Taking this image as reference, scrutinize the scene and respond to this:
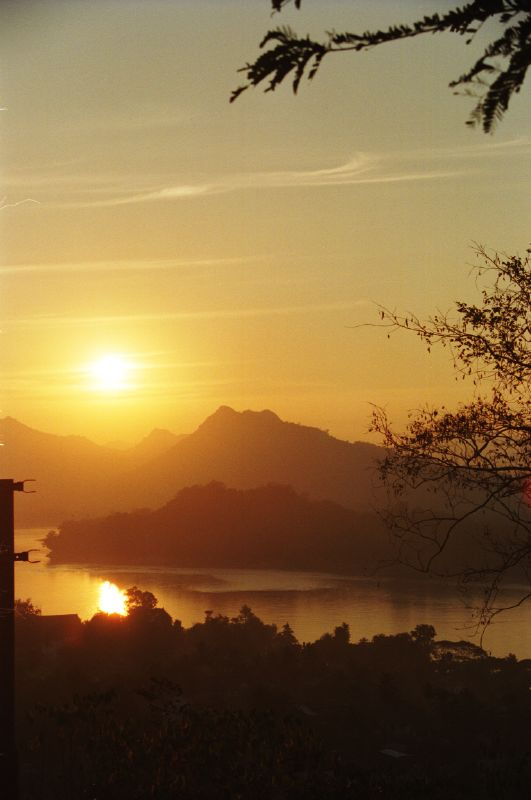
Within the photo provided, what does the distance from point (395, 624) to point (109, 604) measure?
24.4 meters

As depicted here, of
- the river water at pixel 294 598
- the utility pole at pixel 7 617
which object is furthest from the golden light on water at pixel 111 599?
the utility pole at pixel 7 617

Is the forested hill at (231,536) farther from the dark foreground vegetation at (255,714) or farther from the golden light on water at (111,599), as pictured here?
the dark foreground vegetation at (255,714)

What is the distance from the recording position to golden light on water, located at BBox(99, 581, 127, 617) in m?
81.9

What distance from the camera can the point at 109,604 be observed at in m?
93.2

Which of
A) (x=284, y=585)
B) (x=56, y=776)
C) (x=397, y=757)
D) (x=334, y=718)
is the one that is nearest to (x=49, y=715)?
(x=56, y=776)

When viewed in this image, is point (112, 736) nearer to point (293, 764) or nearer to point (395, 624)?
point (293, 764)

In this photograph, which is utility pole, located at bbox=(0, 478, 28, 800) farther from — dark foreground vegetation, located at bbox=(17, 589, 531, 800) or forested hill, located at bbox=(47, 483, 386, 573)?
forested hill, located at bbox=(47, 483, 386, 573)

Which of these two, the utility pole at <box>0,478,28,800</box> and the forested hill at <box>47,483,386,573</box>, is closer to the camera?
the utility pole at <box>0,478,28,800</box>

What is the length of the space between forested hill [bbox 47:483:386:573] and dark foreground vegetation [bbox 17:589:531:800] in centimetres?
8812

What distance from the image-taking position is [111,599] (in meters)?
99.9

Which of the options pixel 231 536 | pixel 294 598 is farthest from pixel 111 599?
pixel 231 536

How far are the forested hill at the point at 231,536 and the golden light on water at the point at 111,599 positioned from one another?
41.7 metres

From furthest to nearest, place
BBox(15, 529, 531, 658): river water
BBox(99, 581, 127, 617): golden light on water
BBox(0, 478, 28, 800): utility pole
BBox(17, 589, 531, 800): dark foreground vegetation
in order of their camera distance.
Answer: BBox(15, 529, 531, 658): river water → BBox(99, 581, 127, 617): golden light on water → BBox(17, 589, 531, 800): dark foreground vegetation → BBox(0, 478, 28, 800): utility pole

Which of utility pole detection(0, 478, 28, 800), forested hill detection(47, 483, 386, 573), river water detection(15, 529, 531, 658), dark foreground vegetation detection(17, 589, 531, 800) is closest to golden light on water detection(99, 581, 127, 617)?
river water detection(15, 529, 531, 658)
